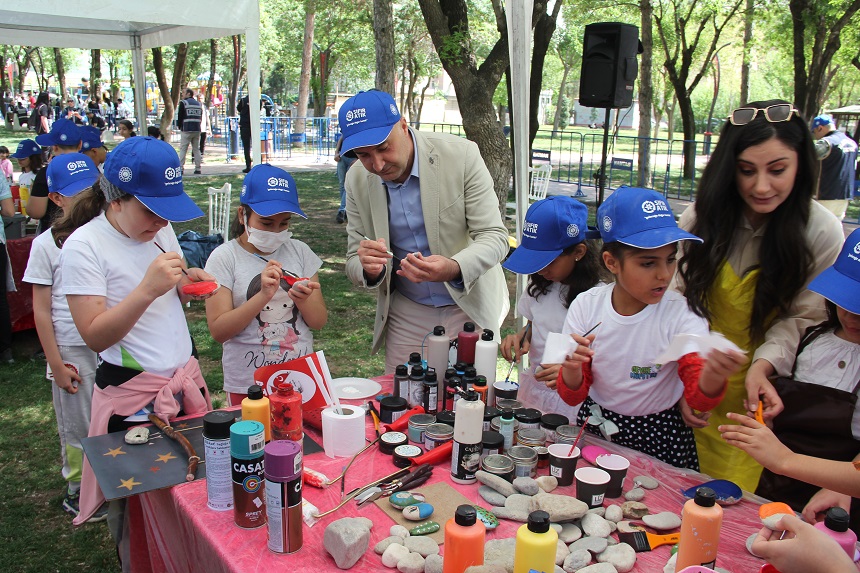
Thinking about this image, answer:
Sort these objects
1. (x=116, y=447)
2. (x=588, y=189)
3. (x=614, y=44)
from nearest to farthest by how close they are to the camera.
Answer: (x=116, y=447)
(x=614, y=44)
(x=588, y=189)

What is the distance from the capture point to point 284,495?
5.13ft

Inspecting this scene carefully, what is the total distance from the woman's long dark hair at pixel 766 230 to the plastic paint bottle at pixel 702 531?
0.84 m

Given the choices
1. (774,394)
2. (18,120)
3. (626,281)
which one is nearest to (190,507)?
(626,281)

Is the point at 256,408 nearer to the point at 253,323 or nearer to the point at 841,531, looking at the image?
the point at 253,323

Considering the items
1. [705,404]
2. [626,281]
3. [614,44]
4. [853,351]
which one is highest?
[614,44]

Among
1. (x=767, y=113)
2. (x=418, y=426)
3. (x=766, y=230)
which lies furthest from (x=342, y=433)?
(x=767, y=113)

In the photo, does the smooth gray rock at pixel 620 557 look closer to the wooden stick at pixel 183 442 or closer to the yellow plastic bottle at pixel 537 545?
the yellow plastic bottle at pixel 537 545

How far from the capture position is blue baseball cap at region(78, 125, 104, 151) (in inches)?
221

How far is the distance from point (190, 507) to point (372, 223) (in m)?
1.50

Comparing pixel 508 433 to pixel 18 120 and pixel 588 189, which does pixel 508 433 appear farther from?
pixel 18 120

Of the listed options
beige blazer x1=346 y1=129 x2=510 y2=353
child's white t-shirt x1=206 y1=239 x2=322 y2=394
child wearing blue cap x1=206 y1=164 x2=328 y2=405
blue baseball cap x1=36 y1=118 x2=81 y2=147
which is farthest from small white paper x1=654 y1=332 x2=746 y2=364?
blue baseball cap x1=36 y1=118 x2=81 y2=147

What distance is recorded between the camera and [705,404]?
2.03 m

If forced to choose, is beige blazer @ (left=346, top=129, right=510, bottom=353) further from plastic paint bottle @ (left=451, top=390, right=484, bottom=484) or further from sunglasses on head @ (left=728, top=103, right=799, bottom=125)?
sunglasses on head @ (left=728, top=103, right=799, bottom=125)

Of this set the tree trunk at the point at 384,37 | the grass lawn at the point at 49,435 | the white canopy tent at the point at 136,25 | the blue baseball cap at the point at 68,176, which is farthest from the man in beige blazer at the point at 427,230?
the tree trunk at the point at 384,37
